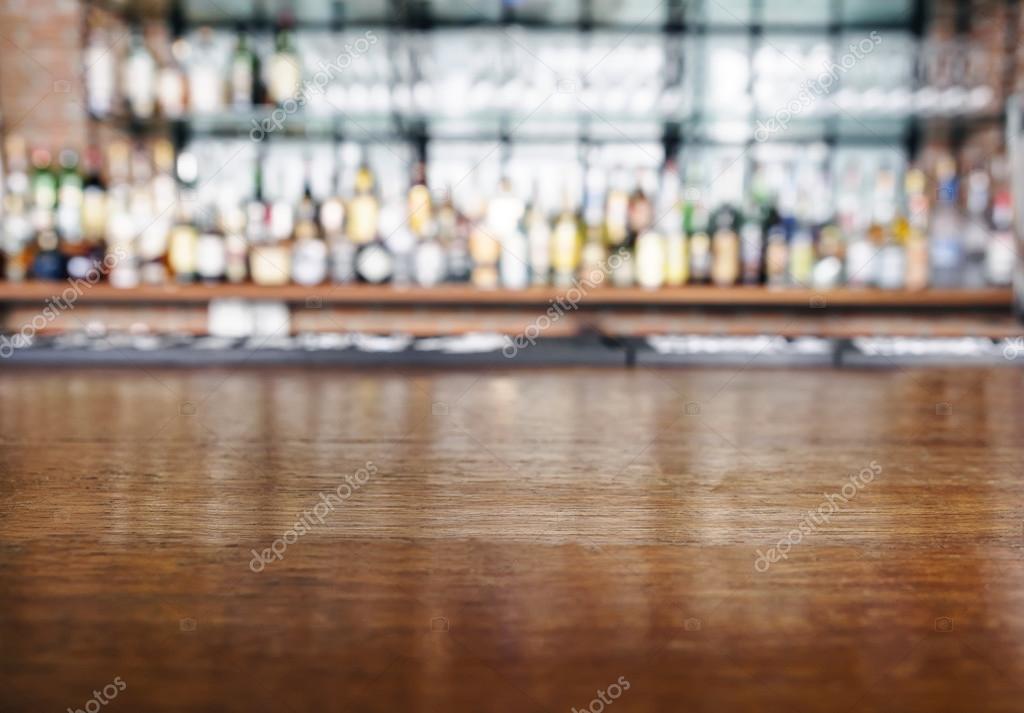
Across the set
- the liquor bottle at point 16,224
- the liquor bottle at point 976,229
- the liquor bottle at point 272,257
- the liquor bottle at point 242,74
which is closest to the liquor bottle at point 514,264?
the liquor bottle at point 272,257

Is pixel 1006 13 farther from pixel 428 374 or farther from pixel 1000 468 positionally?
pixel 1000 468

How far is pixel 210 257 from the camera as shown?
91.9 inches

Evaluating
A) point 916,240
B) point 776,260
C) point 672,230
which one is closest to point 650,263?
point 672,230

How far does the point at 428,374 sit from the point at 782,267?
4.60 ft

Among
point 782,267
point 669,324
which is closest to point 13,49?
point 669,324

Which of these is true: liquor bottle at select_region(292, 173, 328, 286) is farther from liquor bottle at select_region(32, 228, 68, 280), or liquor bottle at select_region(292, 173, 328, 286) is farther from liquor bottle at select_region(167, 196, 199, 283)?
liquor bottle at select_region(32, 228, 68, 280)

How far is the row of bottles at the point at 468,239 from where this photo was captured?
92.3 inches

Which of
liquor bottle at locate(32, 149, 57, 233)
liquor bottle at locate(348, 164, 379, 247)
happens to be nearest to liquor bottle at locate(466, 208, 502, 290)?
liquor bottle at locate(348, 164, 379, 247)

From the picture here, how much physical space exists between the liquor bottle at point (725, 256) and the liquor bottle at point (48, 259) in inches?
66.0

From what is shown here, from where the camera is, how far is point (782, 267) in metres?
2.36

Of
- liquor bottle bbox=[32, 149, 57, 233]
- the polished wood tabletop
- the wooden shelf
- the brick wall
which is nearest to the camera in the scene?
the polished wood tabletop

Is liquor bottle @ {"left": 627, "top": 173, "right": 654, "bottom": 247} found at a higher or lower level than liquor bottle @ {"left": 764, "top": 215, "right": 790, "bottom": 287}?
higher

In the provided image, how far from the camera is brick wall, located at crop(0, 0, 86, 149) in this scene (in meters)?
2.60

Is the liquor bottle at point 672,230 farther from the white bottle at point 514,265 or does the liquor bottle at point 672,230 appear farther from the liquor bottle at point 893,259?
the liquor bottle at point 893,259
